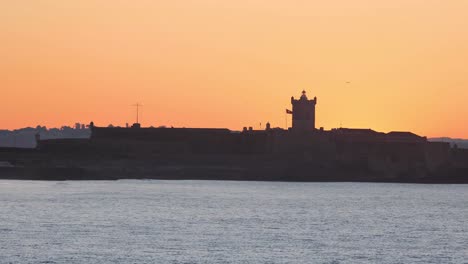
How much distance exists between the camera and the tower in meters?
171

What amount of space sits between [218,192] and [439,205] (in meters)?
23.4

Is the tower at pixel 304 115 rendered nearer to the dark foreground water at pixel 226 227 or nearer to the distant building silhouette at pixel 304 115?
the distant building silhouette at pixel 304 115

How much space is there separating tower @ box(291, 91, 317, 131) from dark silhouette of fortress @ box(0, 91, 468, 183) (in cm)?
11

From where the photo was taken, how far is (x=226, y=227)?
87.5 m

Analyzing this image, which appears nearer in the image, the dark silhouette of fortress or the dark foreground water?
the dark foreground water

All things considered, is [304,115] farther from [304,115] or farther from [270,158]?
[270,158]

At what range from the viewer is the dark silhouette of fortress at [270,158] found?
169700 mm

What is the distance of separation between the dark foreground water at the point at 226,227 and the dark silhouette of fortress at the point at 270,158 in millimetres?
32974

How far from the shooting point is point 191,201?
376ft

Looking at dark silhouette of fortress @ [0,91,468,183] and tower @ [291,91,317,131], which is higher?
tower @ [291,91,317,131]

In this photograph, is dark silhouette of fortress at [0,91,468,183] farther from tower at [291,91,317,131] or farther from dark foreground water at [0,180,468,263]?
dark foreground water at [0,180,468,263]

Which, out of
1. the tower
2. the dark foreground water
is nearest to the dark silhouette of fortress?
the tower

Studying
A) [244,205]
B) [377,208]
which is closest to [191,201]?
[244,205]

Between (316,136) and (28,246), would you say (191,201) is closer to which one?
(28,246)
